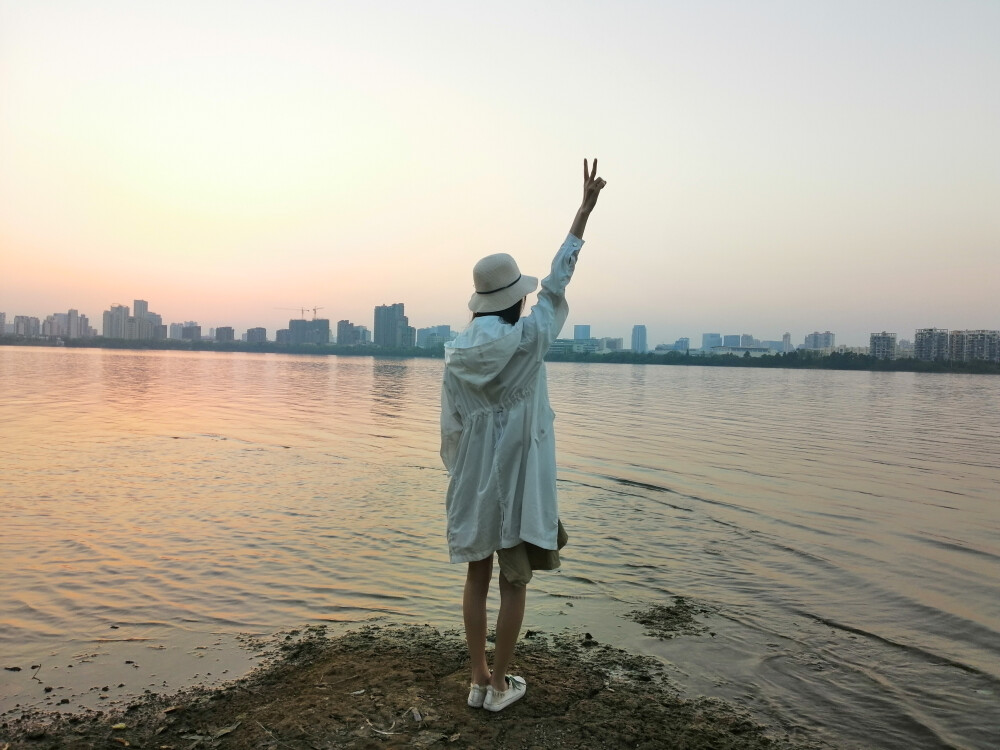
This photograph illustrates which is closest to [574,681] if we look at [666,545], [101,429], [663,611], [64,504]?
[663,611]

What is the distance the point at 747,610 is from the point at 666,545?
196 centimetres

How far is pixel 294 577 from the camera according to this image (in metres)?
6.00

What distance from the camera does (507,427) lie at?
129 inches

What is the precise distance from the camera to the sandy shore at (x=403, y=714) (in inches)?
126

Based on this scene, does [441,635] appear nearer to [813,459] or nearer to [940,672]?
[940,672]

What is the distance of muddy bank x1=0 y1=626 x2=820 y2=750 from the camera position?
3205mm

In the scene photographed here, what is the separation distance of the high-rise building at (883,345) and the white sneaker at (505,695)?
162 metres

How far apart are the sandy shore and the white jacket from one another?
821 millimetres

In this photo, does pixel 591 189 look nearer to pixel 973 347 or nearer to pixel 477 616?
pixel 477 616

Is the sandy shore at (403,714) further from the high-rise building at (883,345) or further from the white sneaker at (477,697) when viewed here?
the high-rise building at (883,345)

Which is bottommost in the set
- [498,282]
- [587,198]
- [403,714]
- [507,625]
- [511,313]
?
[403,714]

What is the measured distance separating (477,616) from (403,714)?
58cm

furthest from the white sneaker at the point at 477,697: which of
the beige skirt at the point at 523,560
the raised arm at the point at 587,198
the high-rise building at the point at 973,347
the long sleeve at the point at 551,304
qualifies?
the high-rise building at the point at 973,347

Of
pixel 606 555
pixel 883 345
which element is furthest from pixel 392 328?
pixel 606 555
